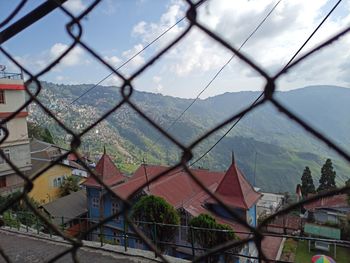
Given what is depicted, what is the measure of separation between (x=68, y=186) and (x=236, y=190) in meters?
11.8

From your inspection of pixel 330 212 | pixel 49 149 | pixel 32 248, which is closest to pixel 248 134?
pixel 49 149

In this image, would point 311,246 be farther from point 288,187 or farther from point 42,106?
point 288,187

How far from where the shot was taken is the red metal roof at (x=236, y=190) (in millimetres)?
11544

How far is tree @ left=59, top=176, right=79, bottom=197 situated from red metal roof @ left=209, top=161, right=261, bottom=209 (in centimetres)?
1096

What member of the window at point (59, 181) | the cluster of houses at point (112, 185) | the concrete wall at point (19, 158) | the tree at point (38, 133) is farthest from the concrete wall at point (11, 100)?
the tree at point (38, 133)

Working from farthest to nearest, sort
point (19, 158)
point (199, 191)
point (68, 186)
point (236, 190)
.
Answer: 1. point (68, 186)
2. point (19, 158)
3. point (199, 191)
4. point (236, 190)

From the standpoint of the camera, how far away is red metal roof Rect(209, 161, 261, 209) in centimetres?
1154

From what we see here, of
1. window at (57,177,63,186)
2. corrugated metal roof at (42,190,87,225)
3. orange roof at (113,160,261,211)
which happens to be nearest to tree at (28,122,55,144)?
window at (57,177,63,186)

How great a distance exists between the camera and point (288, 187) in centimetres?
4069

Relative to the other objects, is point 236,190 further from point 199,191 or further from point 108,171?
point 108,171

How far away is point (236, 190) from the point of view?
470 inches

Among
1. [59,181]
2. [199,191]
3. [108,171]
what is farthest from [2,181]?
[199,191]

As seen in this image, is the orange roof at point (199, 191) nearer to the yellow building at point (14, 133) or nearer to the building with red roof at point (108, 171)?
the building with red roof at point (108, 171)

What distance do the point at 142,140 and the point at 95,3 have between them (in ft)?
182
